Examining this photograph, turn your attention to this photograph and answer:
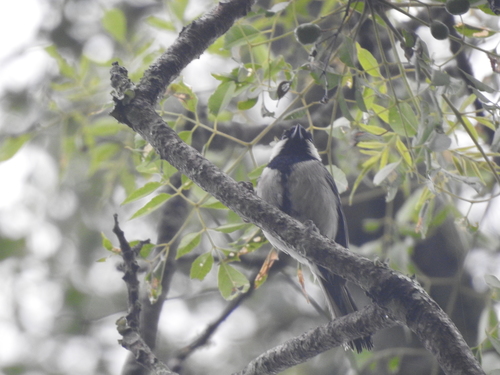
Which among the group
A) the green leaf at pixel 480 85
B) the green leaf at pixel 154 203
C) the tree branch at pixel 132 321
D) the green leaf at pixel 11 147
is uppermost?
the green leaf at pixel 11 147

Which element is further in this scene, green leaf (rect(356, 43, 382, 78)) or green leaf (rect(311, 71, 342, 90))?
green leaf (rect(356, 43, 382, 78))

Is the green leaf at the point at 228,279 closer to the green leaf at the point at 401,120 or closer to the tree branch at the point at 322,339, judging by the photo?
the tree branch at the point at 322,339

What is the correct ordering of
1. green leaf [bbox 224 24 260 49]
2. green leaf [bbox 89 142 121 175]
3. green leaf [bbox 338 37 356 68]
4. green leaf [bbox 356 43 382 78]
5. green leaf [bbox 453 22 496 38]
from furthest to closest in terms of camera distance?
1. green leaf [bbox 89 142 121 175]
2. green leaf [bbox 224 24 260 49]
3. green leaf [bbox 356 43 382 78]
4. green leaf [bbox 453 22 496 38]
5. green leaf [bbox 338 37 356 68]

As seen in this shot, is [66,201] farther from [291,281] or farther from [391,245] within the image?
[391,245]

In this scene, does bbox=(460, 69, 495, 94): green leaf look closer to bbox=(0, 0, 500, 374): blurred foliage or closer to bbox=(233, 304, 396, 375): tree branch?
bbox=(0, 0, 500, 374): blurred foliage

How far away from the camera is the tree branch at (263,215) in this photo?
108 cm

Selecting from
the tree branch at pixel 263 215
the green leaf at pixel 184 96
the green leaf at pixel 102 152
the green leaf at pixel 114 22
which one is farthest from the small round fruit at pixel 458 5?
the green leaf at pixel 102 152

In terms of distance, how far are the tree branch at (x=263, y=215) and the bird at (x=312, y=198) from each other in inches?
35.3

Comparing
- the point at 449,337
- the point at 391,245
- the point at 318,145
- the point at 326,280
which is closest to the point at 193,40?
the point at 449,337

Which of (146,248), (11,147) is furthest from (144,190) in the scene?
(11,147)

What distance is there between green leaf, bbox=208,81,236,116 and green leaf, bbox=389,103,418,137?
57 cm

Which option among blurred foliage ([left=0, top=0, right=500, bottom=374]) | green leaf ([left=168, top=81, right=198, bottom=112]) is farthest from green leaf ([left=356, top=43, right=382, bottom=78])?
green leaf ([left=168, top=81, right=198, bottom=112])

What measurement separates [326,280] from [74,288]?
10.6 feet

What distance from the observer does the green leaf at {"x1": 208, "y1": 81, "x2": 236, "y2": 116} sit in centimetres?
184
